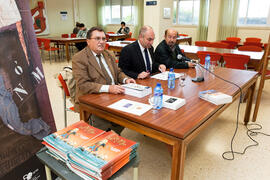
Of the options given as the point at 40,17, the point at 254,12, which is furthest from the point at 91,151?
the point at 40,17

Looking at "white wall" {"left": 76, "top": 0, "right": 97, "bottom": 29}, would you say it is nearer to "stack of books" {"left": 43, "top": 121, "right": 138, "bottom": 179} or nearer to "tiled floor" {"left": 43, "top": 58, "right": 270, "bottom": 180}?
"tiled floor" {"left": 43, "top": 58, "right": 270, "bottom": 180}

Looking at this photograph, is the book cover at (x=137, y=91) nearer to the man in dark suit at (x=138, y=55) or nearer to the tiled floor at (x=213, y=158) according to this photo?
the man in dark suit at (x=138, y=55)

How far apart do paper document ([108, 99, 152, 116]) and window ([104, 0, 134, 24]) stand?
10.2 meters

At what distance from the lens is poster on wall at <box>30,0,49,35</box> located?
8938 mm

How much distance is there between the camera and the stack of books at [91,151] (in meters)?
1.11

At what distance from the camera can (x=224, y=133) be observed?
2688 mm

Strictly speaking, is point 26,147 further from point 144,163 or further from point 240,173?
point 240,173

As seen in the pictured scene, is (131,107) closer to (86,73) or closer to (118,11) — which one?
(86,73)

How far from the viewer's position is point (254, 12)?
7941mm

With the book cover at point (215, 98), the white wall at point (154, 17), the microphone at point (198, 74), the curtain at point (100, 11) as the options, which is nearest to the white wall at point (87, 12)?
the curtain at point (100, 11)

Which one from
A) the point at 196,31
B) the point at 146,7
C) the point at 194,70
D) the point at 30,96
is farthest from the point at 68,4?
the point at 30,96

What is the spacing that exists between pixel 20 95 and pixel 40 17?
9.05 m

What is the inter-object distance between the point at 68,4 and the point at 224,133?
32.8 feet

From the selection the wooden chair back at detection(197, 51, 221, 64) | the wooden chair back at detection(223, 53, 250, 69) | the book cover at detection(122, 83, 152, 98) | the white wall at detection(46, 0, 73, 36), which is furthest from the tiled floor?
Result: the white wall at detection(46, 0, 73, 36)
